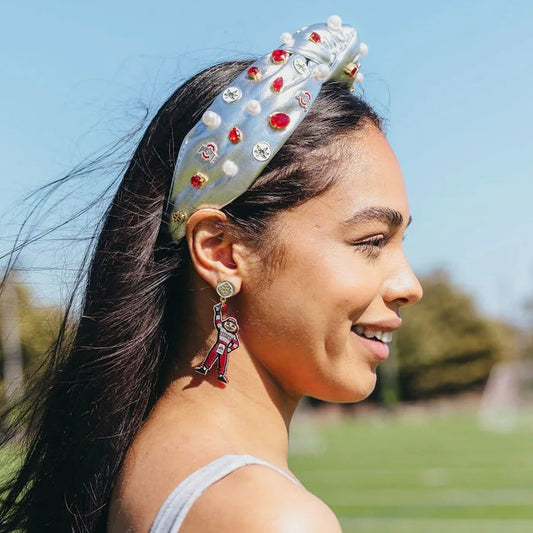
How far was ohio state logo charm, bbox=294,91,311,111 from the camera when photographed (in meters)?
1.69

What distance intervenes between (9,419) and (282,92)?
2.81 feet

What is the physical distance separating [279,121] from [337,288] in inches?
11.7

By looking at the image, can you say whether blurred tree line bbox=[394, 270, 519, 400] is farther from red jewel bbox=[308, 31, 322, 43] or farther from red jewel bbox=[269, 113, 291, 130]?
red jewel bbox=[269, 113, 291, 130]

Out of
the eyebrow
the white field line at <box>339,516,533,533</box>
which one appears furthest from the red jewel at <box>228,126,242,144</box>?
the white field line at <box>339,516,533,533</box>

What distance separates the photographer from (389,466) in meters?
17.4

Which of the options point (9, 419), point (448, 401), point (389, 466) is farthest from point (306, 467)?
point (448, 401)

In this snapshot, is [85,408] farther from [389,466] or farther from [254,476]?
[389,466]

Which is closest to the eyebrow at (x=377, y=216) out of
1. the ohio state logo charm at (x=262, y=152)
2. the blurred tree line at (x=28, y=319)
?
the ohio state logo charm at (x=262, y=152)

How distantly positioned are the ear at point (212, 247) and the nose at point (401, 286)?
0.82 feet

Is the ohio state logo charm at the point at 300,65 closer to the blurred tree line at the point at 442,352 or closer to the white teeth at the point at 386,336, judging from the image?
the white teeth at the point at 386,336

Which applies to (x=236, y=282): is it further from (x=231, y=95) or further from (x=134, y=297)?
(x=231, y=95)

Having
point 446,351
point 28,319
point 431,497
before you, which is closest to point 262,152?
point 28,319

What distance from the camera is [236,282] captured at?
5.36 ft

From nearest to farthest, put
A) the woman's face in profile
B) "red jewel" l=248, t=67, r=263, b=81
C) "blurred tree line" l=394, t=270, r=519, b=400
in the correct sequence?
the woman's face in profile, "red jewel" l=248, t=67, r=263, b=81, "blurred tree line" l=394, t=270, r=519, b=400
